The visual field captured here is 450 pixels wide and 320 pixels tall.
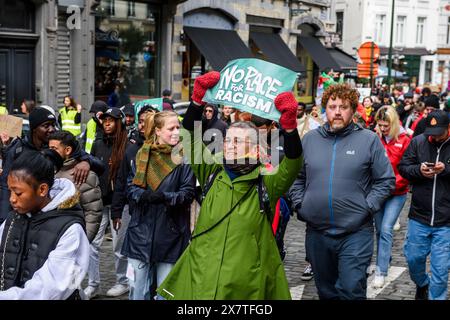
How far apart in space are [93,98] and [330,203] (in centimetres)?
1397

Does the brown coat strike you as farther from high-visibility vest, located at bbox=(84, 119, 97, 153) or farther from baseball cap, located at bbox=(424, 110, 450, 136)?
baseball cap, located at bbox=(424, 110, 450, 136)

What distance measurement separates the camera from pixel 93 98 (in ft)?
60.1

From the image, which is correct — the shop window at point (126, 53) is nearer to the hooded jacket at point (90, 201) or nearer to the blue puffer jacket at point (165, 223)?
the hooded jacket at point (90, 201)

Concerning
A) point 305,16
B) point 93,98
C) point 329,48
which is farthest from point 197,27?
point 329,48

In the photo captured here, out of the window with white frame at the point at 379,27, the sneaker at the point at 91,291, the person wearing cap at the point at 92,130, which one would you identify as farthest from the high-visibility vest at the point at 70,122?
the window with white frame at the point at 379,27

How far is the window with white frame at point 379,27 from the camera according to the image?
46062mm

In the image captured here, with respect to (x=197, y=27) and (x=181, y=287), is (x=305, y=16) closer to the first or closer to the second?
(x=197, y=27)

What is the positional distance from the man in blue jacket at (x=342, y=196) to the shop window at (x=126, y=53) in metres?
14.2

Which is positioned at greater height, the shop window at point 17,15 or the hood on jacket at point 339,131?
the shop window at point 17,15

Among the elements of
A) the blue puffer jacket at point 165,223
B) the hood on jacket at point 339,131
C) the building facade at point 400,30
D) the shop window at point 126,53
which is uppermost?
the building facade at point 400,30

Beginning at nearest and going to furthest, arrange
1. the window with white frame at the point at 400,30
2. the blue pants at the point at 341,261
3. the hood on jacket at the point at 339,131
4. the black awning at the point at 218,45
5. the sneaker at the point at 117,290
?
1. the blue pants at the point at 341,261
2. the hood on jacket at the point at 339,131
3. the sneaker at the point at 117,290
4. the black awning at the point at 218,45
5. the window with white frame at the point at 400,30

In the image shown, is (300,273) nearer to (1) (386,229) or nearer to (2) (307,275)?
(2) (307,275)

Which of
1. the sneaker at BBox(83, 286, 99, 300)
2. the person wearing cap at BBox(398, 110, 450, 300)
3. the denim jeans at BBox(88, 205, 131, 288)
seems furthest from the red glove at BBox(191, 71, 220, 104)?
the sneaker at BBox(83, 286, 99, 300)

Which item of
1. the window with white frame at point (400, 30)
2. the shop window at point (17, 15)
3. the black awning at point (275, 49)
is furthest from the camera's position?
the window with white frame at point (400, 30)
